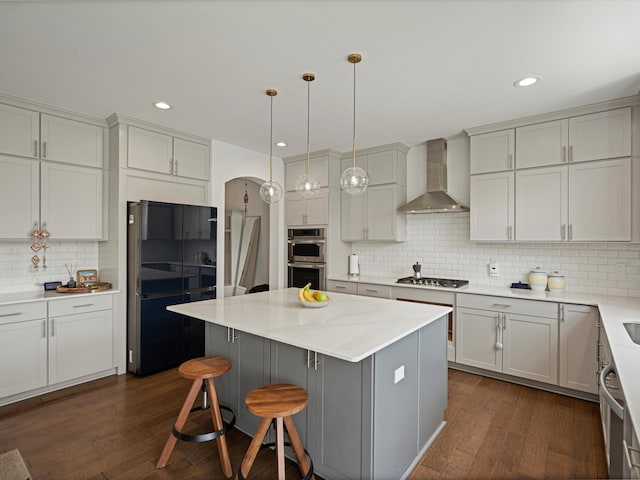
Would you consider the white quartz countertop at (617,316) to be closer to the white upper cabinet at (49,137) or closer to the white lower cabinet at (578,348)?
the white lower cabinet at (578,348)

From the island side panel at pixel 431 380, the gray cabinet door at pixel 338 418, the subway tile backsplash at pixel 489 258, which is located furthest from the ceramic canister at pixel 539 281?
the gray cabinet door at pixel 338 418

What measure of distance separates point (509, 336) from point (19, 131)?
5.04 m

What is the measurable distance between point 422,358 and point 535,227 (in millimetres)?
2183

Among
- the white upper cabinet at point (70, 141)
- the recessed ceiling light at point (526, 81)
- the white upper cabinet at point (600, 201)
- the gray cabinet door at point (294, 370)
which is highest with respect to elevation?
the recessed ceiling light at point (526, 81)

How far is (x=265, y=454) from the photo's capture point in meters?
2.21

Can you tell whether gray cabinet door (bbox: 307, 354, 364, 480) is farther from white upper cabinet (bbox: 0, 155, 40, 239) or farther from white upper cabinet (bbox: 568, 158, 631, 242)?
white upper cabinet (bbox: 0, 155, 40, 239)

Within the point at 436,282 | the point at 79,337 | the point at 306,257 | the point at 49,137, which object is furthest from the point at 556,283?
the point at 49,137

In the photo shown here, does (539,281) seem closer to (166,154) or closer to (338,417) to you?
(338,417)

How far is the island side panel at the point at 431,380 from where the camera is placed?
2.23 m

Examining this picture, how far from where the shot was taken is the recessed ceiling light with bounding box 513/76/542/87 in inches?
104

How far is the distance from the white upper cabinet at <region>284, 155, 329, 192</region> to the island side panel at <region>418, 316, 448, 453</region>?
2.87 meters

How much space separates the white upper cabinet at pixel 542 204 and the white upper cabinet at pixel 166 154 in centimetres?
370

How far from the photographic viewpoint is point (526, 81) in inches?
105

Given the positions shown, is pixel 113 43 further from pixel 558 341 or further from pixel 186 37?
pixel 558 341
